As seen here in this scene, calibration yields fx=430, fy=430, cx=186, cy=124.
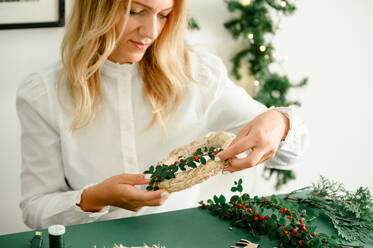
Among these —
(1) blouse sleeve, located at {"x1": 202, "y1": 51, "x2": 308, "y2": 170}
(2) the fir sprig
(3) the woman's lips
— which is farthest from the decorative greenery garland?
(2) the fir sprig

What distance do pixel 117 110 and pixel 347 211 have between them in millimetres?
876

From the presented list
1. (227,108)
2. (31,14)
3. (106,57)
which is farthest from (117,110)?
(31,14)

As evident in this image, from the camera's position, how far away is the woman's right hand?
116 centimetres

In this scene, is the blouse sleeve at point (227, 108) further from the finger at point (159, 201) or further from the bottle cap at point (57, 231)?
the bottle cap at point (57, 231)

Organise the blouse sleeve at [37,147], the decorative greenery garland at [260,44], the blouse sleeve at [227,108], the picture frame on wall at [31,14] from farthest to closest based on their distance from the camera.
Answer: the decorative greenery garland at [260,44] → the picture frame on wall at [31,14] → the blouse sleeve at [227,108] → the blouse sleeve at [37,147]

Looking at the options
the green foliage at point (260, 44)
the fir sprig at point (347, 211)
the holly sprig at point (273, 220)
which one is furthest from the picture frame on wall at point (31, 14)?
the fir sprig at point (347, 211)

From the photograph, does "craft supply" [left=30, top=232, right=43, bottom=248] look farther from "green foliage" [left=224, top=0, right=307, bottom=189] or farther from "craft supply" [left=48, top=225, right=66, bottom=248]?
"green foliage" [left=224, top=0, right=307, bottom=189]

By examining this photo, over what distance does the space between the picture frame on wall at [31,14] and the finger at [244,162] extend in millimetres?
1416

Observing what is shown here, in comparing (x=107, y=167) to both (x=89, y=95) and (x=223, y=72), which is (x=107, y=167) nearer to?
(x=89, y=95)

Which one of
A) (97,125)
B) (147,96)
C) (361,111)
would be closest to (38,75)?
(97,125)

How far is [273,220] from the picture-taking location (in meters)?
1.14

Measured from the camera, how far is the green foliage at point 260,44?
2.72 meters

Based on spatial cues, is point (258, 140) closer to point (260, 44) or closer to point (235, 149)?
point (235, 149)

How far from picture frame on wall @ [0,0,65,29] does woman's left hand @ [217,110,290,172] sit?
1.32 meters
